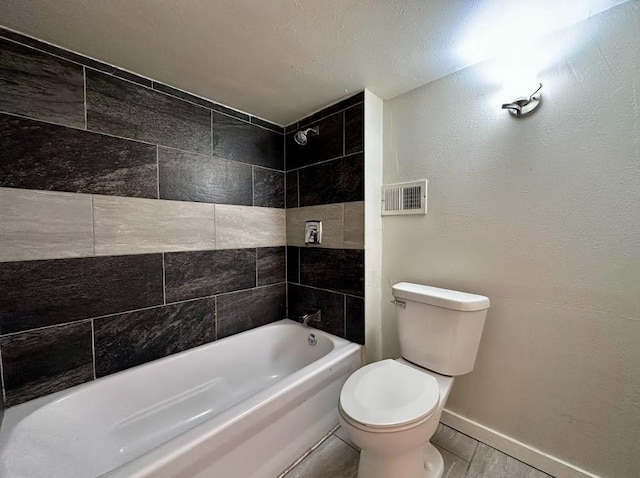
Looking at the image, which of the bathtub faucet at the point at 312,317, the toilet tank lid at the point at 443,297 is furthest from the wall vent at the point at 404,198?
the bathtub faucet at the point at 312,317

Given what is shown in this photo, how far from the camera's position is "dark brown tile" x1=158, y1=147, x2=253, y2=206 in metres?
1.49

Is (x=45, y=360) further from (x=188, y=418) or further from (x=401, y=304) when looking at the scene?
(x=401, y=304)

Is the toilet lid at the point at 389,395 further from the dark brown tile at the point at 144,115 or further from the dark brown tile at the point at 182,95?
the dark brown tile at the point at 182,95

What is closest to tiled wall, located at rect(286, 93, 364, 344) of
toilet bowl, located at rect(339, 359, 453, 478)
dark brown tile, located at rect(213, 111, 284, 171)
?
dark brown tile, located at rect(213, 111, 284, 171)

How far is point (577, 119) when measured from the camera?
1.08 m

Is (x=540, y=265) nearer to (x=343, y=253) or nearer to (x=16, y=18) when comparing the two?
(x=343, y=253)

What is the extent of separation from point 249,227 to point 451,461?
5.78 feet

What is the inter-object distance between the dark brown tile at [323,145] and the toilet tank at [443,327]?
1.03 m

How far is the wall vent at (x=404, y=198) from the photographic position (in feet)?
5.04

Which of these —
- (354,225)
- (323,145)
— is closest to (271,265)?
(354,225)

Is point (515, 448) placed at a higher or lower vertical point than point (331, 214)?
lower

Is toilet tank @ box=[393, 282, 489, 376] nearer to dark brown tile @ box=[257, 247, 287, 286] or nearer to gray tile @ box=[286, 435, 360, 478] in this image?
gray tile @ box=[286, 435, 360, 478]

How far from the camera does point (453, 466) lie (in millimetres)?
1248

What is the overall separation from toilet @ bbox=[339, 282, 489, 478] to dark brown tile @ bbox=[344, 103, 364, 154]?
906mm
